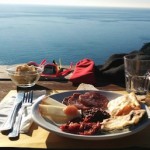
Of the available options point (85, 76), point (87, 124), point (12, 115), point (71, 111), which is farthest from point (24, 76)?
point (87, 124)

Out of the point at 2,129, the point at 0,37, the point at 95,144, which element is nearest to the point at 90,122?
the point at 95,144

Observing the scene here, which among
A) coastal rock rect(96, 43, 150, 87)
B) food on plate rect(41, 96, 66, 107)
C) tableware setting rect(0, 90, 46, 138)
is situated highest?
food on plate rect(41, 96, 66, 107)

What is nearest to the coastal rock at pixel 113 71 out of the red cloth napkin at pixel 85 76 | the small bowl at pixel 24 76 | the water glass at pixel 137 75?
the red cloth napkin at pixel 85 76

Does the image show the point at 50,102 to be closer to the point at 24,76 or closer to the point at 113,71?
the point at 24,76

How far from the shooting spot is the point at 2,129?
3.94 ft

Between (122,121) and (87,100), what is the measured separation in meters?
0.27

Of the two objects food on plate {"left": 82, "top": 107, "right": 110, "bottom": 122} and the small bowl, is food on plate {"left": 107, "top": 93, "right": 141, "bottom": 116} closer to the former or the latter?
food on plate {"left": 82, "top": 107, "right": 110, "bottom": 122}

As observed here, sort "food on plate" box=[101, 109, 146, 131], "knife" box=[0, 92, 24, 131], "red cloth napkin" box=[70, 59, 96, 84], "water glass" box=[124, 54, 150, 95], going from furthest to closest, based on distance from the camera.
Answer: "red cloth napkin" box=[70, 59, 96, 84] < "water glass" box=[124, 54, 150, 95] < "knife" box=[0, 92, 24, 131] < "food on plate" box=[101, 109, 146, 131]

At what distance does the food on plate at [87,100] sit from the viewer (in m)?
1.38

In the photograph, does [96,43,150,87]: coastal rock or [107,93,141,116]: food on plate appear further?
[96,43,150,87]: coastal rock

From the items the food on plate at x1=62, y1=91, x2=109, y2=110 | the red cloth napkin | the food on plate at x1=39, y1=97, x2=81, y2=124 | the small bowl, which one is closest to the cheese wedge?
the food on plate at x1=39, y1=97, x2=81, y2=124

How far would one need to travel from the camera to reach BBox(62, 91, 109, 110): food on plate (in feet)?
4.52

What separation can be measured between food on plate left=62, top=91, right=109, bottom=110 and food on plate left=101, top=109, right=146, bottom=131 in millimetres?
195

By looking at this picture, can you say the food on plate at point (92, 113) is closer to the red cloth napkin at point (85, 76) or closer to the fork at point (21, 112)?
the fork at point (21, 112)
